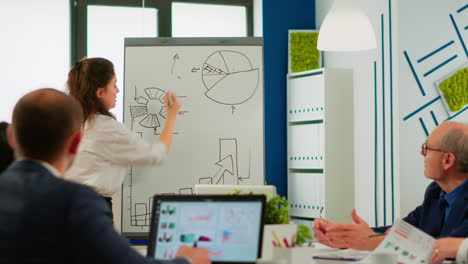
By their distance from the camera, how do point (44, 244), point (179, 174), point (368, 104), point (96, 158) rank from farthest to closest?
point (368, 104)
point (179, 174)
point (96, 158)
point (44, 244)

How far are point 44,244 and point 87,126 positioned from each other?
81.8 inches

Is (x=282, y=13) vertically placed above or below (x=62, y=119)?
above

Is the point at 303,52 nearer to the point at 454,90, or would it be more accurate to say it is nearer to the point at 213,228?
the point at 454,90

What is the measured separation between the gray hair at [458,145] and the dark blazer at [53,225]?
6.16 feet

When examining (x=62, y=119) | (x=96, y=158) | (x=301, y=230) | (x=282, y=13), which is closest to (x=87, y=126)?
(x=96, y=158)

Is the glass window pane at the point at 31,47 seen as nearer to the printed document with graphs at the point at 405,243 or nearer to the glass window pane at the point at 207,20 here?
the glass window pane at the point at 207,20

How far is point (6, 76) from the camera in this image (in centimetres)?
557

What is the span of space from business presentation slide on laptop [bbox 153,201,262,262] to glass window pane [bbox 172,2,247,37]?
14.0 ft

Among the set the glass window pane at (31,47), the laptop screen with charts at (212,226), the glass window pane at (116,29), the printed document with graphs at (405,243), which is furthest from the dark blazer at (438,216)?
the glass window pane at (31,47)

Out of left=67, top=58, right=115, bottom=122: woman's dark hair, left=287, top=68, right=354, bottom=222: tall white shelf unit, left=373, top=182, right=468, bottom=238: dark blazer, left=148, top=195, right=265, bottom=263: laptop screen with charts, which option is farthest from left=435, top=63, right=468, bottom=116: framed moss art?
left=148, top=195, right=265, bottom=263: laptop screen with charts

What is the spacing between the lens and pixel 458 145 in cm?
295

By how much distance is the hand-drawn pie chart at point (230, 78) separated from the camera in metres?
4.55

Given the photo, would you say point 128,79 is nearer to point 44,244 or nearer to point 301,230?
point 301,230

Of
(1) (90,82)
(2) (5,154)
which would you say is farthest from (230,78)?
(2) (5,154)
